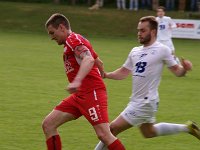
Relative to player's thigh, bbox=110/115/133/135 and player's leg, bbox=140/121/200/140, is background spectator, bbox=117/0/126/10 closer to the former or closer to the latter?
player's leg, bbox=140/121/200/140

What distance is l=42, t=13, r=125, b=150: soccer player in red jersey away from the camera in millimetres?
6766

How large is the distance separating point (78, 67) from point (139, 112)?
3.17 feet

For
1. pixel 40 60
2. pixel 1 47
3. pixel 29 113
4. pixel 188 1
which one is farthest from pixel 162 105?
pixel 188 1

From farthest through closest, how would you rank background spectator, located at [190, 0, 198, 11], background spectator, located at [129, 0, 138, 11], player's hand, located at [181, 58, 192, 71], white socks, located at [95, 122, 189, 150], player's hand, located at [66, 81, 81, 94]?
background spectator, located at [190, 0, 198, 11] < background spectator, located at [129, 0, 138, 11] < white socks, located at [95, 122, 189, 150] < player's hand, located at [181, 58, 192, 71] < player's hand, located at [66, 81, 81, 94]

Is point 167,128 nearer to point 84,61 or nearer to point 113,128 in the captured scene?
point 113,128

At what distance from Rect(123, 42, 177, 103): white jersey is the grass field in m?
1.37

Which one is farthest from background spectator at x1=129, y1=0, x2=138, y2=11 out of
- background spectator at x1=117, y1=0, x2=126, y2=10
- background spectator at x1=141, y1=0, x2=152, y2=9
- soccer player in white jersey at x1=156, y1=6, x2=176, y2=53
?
soccer player in white jersey at x1=156, y1=6, x2=176, y2=53

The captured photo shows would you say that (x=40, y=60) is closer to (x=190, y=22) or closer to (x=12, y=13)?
(x=190, y=22)

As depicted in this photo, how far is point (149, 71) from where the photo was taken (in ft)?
23.8

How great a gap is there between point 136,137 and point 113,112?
81.5 inches

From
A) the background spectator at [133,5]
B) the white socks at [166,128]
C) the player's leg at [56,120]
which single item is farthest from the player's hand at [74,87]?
the background spectator at [133,5]

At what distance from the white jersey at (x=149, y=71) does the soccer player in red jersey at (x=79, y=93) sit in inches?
20.2

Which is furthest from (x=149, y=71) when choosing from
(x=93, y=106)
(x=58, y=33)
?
(x=58, y=33)

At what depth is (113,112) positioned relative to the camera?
11195 millimetres
